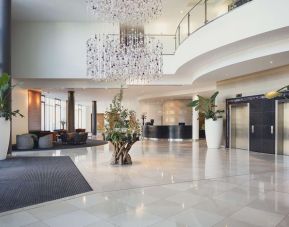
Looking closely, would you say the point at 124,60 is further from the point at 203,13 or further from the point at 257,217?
the point at 257,217

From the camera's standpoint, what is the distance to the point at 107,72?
11469 millimetres

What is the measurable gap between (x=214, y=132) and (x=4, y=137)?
30.2 feet

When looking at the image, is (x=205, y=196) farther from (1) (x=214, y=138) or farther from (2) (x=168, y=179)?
(1) (x=214, y=138)

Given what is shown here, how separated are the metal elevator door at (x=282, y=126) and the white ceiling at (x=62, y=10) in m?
6.08

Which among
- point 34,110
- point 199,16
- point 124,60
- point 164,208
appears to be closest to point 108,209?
point 164,208

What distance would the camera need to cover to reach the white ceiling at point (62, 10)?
38.8ft

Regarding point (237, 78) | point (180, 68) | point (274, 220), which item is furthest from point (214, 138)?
point (274, 220)

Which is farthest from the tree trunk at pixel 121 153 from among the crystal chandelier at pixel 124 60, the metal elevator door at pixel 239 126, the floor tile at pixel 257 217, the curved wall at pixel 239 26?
the metal elevator door at pixel 239 126

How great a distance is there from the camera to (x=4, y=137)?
934cm

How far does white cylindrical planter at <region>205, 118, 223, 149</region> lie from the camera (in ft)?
43.1

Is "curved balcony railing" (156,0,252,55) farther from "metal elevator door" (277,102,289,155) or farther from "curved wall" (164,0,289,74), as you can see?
"metal elevator door" (277,102,289,155)

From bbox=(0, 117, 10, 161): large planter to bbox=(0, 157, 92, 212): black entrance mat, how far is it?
111 cm

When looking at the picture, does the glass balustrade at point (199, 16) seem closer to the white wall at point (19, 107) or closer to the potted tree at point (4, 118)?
the potted tree at point (4, 118)

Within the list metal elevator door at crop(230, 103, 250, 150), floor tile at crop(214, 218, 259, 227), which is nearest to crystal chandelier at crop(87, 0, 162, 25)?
metal elevator door at crop(230, 103, 250, 150)
